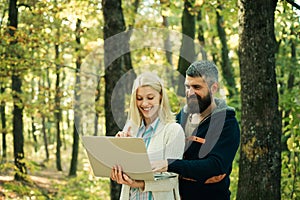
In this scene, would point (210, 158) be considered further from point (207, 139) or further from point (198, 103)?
point (198, 103)

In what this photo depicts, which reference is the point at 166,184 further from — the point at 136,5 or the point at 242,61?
the point at 136,5

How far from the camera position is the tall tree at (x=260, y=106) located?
4.49 meters

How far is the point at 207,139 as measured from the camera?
296cm

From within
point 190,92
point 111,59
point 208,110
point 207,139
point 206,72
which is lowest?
point 207,139

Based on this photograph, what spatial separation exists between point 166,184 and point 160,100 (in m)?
0.52

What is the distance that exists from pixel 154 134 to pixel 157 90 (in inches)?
11.1

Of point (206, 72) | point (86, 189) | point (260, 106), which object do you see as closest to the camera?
point (206, 72)

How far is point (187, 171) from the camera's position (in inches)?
111

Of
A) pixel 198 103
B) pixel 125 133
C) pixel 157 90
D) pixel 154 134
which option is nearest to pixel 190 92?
pixel 198 103

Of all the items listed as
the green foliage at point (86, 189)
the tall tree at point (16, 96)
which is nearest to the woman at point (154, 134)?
the tall tree at point (16, 96)

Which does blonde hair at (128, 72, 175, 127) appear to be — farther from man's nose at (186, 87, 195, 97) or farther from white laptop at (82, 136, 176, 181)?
white laptop at (82, 136, 176, 181)

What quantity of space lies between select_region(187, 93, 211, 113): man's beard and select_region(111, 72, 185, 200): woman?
0.15 metres

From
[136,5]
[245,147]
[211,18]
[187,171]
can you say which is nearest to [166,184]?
[187,171]

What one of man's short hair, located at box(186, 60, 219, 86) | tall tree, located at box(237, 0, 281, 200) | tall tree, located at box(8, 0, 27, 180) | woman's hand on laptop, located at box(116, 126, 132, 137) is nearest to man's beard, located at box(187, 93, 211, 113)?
man's short hair, located at box(186, 60, 219, 86)
